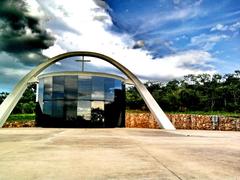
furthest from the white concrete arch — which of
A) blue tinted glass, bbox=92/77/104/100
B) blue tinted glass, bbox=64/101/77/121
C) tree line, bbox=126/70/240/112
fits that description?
tree line, bbox=126/70/240/112

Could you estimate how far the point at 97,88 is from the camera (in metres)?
21.2

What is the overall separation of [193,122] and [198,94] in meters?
30.7

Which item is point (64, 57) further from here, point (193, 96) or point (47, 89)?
point (193, 96)

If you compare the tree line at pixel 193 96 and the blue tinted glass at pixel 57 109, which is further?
the tree line at pixel 193 96

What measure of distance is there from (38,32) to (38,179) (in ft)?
81.6

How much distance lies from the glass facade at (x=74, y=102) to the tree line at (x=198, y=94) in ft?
72.2

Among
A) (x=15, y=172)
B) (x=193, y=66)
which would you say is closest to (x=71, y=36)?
(x=15, y=172)

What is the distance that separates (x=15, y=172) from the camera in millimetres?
3912

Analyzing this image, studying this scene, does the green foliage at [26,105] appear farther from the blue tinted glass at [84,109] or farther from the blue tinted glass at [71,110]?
the blue tinted glass at [84,109]

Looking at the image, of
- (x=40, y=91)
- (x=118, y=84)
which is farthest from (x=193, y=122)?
(x=40, y=91)

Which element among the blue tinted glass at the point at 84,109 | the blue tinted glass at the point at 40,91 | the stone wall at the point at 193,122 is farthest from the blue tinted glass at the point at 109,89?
the blue tinted glass at the point at 40,91

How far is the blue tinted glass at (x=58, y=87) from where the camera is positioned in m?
20.8

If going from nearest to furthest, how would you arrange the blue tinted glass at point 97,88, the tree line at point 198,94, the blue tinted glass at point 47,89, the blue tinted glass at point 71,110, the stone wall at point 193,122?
1. the blue tinted glass at point 71,110
2. the blue tinted glass at point 47,89
3. the blue tinted glass at point 97,88
4. the stone wall at point 193,122
5. the tree line at point 198,94

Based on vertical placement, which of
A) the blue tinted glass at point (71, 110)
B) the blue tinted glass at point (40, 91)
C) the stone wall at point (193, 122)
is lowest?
the stone wall at point (193, 122)
